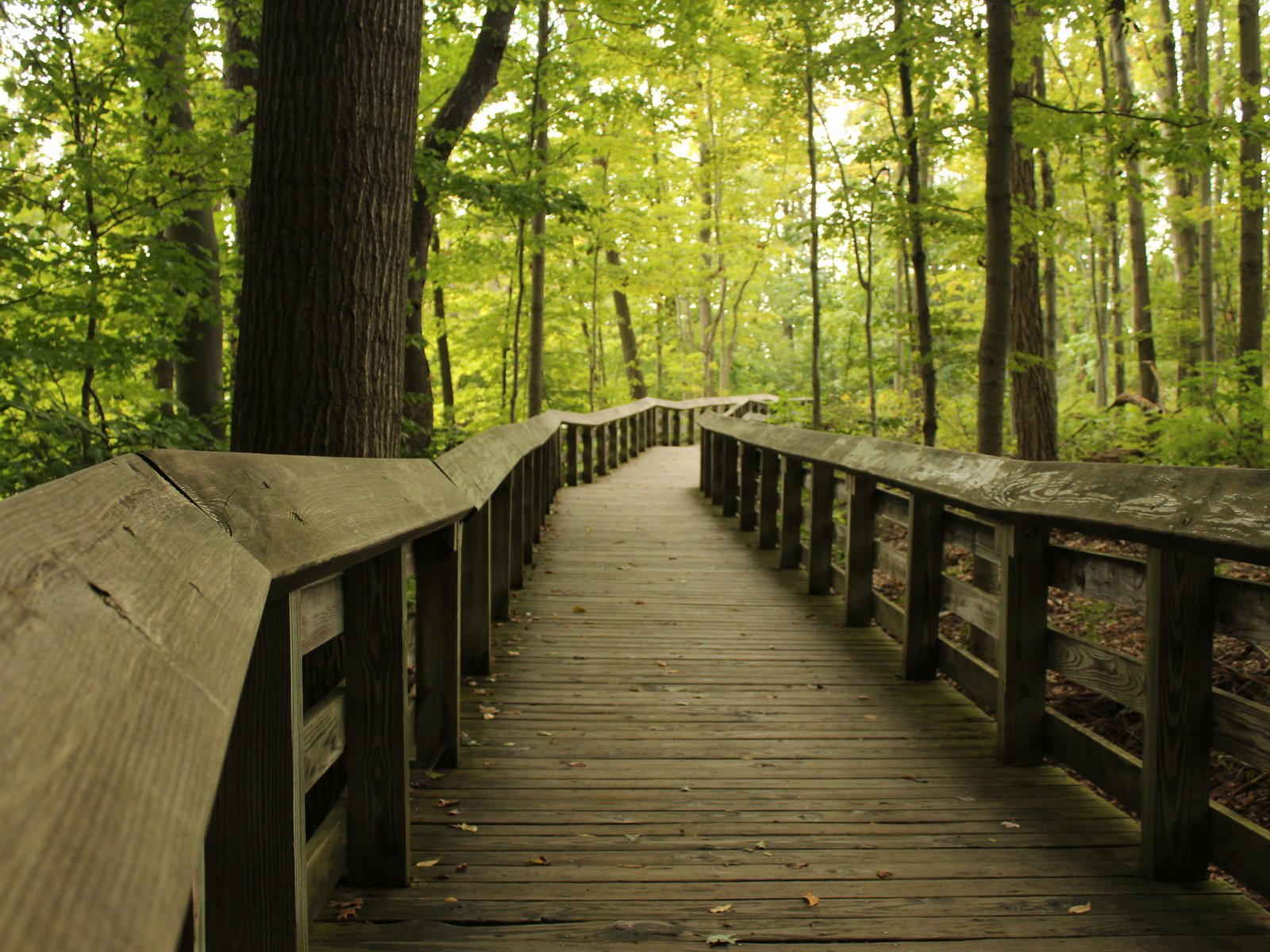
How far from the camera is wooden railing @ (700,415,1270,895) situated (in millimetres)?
2482

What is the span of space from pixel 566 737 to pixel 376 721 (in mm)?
1534

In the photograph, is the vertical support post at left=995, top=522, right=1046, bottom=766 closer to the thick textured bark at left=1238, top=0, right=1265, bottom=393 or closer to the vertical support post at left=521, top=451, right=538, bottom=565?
the vertical support post at left=521, top=451, right=538, bottom=565

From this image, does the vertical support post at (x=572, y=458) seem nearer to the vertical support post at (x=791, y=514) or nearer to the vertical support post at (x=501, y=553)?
the vertical support post at (x=791, y=514)

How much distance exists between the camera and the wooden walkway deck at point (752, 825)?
8.20 ft

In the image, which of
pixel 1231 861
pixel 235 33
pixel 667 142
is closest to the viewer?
pixel 1231 861

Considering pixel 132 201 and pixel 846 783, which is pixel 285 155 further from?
pixel 132 201

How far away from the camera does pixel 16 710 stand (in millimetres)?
663

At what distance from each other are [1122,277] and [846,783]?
42907mm

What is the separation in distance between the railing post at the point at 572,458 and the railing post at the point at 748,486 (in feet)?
12.0

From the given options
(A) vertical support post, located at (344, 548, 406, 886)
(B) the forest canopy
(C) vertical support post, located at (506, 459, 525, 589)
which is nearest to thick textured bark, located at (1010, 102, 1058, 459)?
(B) the forest canopy

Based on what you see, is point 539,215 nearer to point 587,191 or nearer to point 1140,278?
point 587,191

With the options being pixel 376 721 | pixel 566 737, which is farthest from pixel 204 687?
pixel 566 737

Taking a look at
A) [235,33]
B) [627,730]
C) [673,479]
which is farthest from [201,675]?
[673,479]

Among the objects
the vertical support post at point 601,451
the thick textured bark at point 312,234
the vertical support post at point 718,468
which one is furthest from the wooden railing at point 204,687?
the vertical support post at point 601,451
